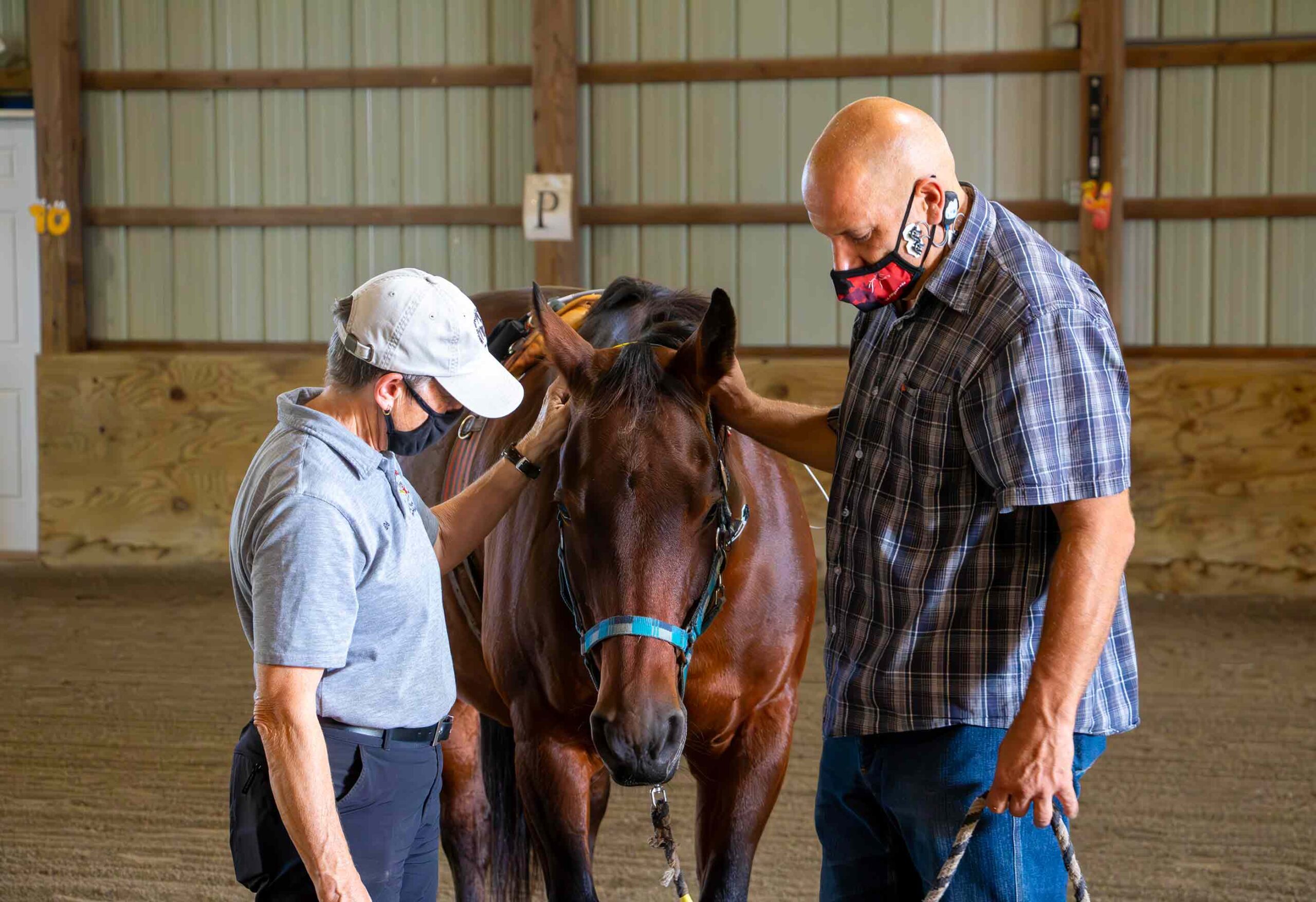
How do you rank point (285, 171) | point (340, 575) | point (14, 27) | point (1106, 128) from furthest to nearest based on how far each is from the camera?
point (14, 27)
point (285, 171)
point (1106, 128)
point (340, 575)

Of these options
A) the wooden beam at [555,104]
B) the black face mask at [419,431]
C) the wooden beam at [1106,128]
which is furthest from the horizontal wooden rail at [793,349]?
the black face mask at [419,431]

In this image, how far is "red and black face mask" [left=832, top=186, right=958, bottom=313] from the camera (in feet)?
4.95

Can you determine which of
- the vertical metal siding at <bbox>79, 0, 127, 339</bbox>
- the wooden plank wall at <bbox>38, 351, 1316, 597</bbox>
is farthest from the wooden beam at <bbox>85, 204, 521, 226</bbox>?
the wooden plank wall at <bbox>38, 351, 1316, 597</bbox>

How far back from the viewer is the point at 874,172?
1474 millimetres

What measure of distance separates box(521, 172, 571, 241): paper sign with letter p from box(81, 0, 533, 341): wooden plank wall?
1.24 feet

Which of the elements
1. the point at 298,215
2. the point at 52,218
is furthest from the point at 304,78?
the point at 52,218

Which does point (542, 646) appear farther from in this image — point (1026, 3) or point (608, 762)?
point (1026, 3)

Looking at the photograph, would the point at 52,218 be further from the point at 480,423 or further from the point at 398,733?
the point at 398,733

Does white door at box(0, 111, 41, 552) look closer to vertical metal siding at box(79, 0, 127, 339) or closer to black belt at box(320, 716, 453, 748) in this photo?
vertical metal siding at box(79, 0, 127, 339)

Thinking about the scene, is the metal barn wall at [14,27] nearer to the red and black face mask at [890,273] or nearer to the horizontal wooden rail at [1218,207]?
the horizontal wooden rail at [1218,207]

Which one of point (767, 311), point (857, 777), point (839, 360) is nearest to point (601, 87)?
point (767, 311)

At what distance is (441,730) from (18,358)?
6760mm

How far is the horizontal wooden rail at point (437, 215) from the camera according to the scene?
672cm

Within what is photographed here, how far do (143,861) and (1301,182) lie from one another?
622 centimetres
